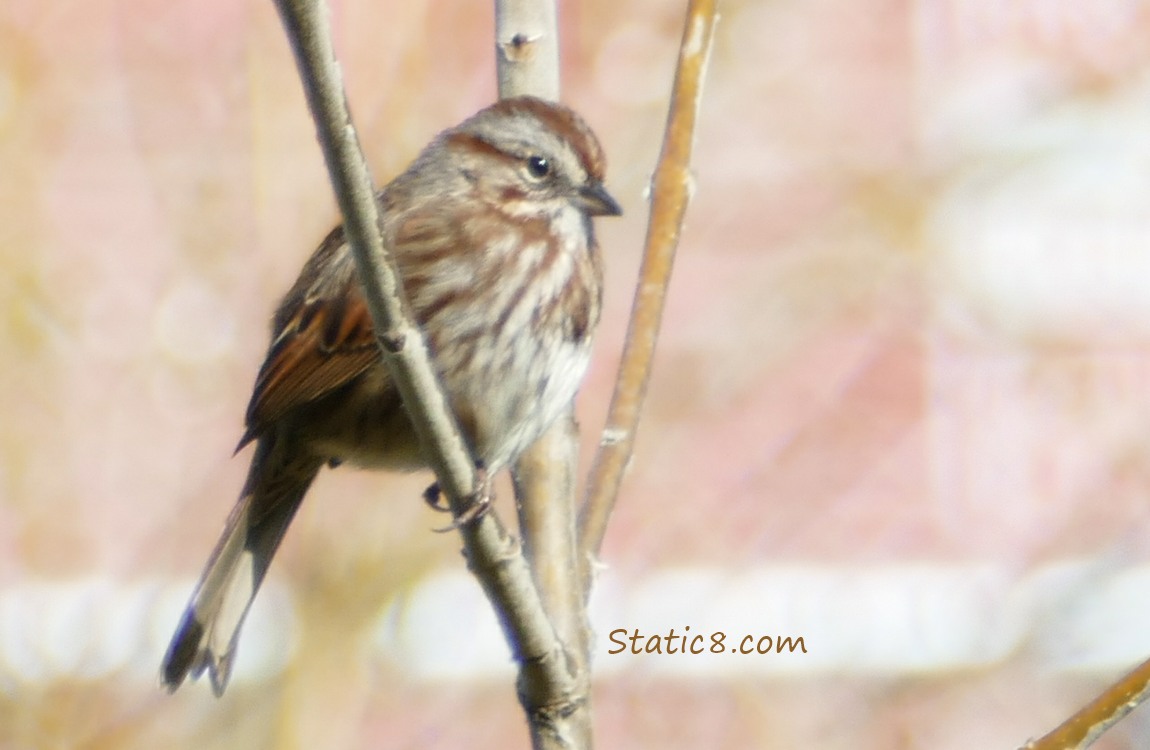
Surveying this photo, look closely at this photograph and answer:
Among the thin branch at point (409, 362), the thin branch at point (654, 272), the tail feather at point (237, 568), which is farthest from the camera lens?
the tail feather at point (237, 568)

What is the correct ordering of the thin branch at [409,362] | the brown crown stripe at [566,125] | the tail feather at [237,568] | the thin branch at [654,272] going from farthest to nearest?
the tail feather at [237,568], the brown crown stripe at [566,125], the thin branch at [654,272], the thin branch at [409,362]

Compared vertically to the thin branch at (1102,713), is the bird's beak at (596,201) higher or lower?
higher

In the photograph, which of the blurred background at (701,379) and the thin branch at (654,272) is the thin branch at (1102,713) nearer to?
the thin branch at (654,272)

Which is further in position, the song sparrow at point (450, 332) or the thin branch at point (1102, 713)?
the song sparrow at point (450, 332)

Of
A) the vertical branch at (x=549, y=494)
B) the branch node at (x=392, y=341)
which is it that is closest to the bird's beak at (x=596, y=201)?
the vertical branch at (x=549, y=494)

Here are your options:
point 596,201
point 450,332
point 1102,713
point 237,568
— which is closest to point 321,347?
point 450,332

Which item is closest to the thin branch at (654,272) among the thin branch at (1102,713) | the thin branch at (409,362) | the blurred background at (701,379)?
the thin branch at (409,362)

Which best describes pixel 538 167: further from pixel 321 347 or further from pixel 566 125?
pixel 321 347

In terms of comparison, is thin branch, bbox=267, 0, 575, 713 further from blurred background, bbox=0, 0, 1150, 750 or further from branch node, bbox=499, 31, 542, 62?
blurred background, bbox=0, 0, 1150, 750

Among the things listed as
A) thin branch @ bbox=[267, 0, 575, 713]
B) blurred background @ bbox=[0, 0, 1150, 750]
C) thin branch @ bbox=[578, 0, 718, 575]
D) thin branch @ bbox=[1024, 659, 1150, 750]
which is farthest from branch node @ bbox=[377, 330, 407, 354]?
blurred background @ bbox=[0, 0, 1150, 750]
